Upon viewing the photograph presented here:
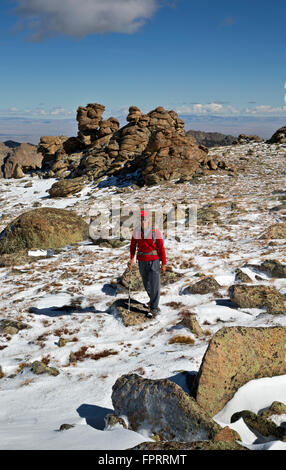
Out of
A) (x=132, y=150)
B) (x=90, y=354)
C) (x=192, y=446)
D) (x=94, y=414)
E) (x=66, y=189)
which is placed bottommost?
(x=90, y=354)

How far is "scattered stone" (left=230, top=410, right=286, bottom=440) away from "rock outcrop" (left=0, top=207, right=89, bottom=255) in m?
11.8

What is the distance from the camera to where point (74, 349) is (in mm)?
6859

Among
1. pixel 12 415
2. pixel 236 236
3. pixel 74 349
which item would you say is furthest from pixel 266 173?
pixel 12 415

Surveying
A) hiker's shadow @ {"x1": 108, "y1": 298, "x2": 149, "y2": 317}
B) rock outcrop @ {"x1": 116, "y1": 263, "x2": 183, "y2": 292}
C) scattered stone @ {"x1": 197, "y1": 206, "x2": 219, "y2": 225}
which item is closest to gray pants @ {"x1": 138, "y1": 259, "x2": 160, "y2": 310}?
hiker's shadow @ {"x1": 108, "y1": 298, "x2": 149, "y2": 317}

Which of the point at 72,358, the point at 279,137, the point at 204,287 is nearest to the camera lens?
the point at 72,358

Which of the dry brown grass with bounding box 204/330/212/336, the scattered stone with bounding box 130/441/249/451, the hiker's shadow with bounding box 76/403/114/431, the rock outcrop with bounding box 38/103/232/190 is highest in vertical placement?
the rock outcrop with bounding box 38/103/232/190

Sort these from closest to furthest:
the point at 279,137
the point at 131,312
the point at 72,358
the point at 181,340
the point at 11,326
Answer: the point at 72,358
the point at 181,340
the point at 11,326
the point at 131,312
the point at 279,137

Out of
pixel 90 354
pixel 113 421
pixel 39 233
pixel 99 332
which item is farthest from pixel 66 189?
pixel 113 421

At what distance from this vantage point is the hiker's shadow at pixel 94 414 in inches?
173

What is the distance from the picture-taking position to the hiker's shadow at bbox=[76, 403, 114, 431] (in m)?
4.40

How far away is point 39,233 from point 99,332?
8.29 m

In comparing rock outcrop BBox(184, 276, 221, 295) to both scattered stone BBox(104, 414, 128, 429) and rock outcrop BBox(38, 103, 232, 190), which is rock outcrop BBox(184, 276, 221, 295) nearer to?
scattered stone BBox(104, 414, 128, 429)

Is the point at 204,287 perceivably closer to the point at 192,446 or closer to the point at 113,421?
the point at 113,421

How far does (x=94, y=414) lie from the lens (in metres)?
4.74
